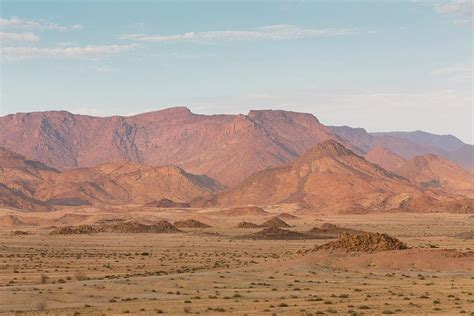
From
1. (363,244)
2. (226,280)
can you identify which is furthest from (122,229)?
(226,280)

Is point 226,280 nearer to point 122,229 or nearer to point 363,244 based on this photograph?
point 363,244

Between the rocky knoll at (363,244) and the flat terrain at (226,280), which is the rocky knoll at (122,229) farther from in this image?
the rocky knoll at (363,244)

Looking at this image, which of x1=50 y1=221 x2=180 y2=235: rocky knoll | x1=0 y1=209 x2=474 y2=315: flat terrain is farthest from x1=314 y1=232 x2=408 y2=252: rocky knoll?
x1=50 y1=221 x2=180 y2=235: rocky knoll

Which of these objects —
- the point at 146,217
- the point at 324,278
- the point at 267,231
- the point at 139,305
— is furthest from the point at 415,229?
the point at 139,305

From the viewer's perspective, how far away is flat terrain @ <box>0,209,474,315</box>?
117 feet

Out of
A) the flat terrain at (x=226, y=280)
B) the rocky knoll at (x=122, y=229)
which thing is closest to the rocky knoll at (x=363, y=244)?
the flat terrain at (x=226, y=280)

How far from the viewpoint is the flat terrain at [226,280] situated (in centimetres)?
3575

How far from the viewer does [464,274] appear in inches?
2101

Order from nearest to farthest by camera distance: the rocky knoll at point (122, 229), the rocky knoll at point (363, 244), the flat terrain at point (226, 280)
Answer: the flat terrain at point (226, 280) → the rocky knoll at point (363, 244) → the rocky knoll at point (122, 229)

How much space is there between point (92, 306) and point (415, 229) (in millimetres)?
100861

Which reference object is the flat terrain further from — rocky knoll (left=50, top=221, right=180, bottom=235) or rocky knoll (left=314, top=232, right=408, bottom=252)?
rocky knoll (left=50, top=221, right=180, bottom=235)

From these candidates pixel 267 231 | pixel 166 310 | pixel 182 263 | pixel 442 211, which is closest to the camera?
pixel 166 310

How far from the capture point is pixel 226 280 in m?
48.0

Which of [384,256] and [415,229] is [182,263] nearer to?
[384,256]
